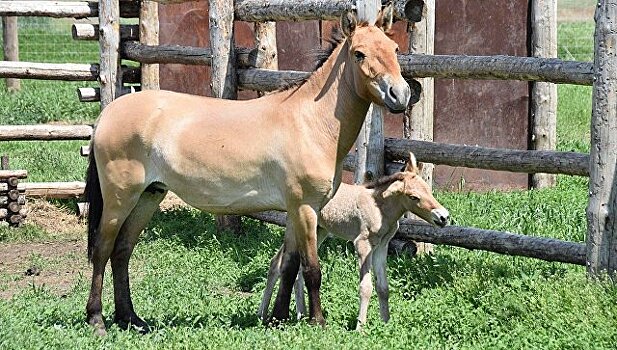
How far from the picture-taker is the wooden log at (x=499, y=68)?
700 cm

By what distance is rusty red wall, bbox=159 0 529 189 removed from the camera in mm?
11336

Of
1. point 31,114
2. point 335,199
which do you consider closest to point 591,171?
point 335,199

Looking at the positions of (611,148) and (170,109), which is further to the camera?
(170,109)

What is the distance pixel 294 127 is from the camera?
6.93m

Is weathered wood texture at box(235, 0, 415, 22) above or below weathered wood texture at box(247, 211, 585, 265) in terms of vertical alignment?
above

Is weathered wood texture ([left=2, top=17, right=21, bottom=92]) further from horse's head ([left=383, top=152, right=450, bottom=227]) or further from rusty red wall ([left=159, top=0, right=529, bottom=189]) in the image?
horse's head ([left=383, top=152, right=450, bottom=227])

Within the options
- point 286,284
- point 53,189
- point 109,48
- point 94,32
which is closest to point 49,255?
point 53,189

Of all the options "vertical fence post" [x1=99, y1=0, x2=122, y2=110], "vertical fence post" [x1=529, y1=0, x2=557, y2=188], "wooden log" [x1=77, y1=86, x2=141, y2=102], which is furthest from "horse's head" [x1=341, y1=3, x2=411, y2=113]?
"wooden log" [x1=77, y1=86, x2=141, y2=102]

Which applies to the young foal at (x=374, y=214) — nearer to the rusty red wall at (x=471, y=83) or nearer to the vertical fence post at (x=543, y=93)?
the rusty red wall at (x=471, y=83)

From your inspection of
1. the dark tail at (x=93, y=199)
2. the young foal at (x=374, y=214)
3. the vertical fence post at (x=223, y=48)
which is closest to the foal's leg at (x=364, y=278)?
the young foal at (x=374, y=214)

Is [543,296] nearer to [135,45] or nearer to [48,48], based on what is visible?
[135,45]

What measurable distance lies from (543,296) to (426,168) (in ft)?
6.89

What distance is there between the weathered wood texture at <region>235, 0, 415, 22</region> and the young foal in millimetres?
1379

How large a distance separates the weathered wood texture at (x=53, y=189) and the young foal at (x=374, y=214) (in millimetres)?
4648
